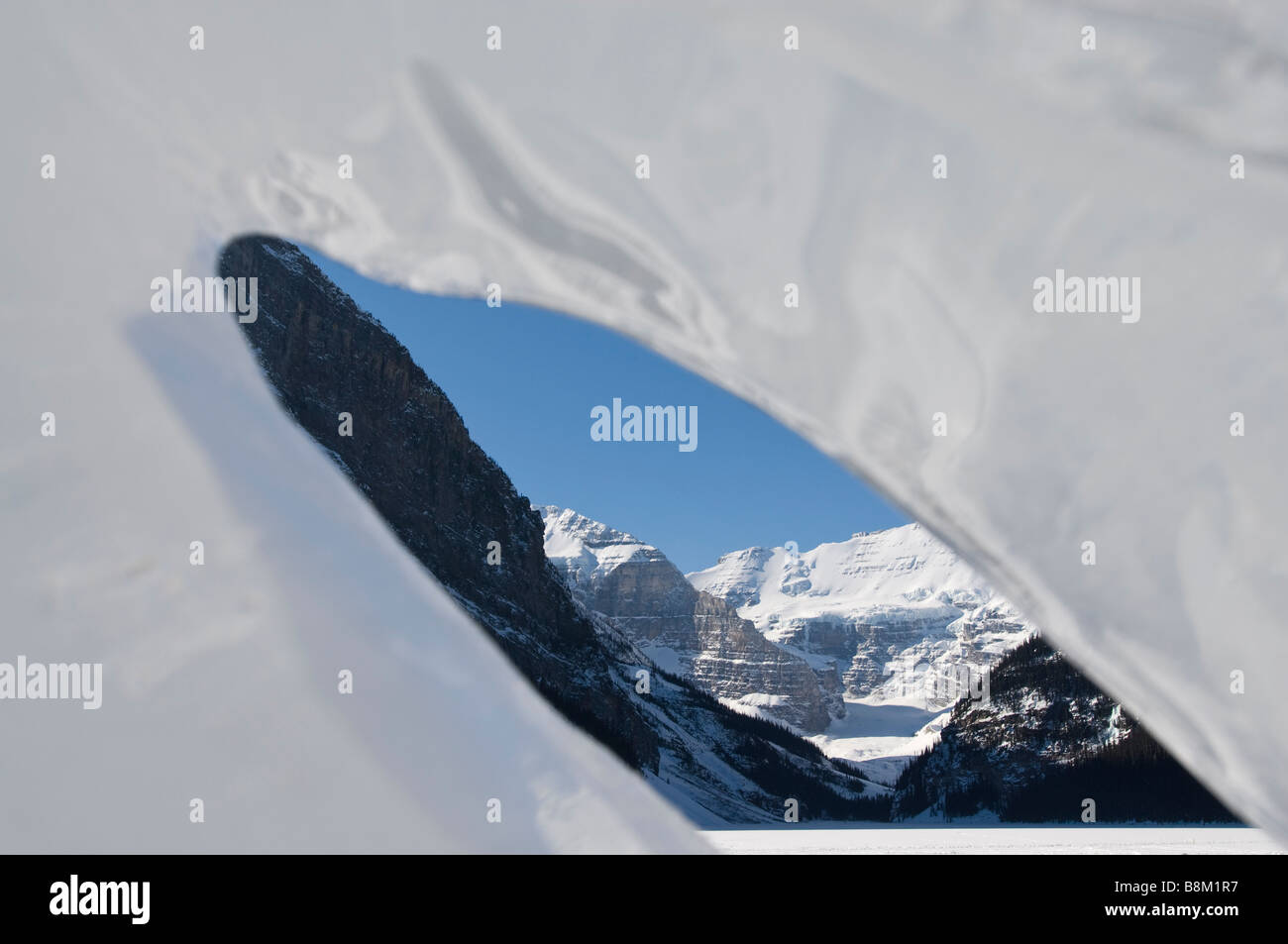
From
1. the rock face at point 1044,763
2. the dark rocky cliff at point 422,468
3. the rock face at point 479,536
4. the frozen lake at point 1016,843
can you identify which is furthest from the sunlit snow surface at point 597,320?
the dark rocky cliff at point 422,468

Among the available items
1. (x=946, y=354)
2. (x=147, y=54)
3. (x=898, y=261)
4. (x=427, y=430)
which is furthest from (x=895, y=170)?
(x=427, y=430)

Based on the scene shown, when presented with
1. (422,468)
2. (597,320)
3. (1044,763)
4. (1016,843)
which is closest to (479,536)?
(422,468)

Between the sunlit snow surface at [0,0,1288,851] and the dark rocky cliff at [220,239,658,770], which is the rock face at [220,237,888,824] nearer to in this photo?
the dark rocky cliff at [220,239,658,770]

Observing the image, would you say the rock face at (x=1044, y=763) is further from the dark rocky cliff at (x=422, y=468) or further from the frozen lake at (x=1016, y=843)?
the dark rocky cliff at (x=422, y=468)

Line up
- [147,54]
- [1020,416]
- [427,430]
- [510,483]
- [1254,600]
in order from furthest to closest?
[510,483]
[427,430]
[147,54]
[1020,416]
[1254,600]

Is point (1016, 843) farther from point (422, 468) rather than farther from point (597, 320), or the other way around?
point (422, 468)

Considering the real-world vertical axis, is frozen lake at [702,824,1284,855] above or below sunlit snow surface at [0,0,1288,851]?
below

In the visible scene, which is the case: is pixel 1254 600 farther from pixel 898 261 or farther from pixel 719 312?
pixel 719 312

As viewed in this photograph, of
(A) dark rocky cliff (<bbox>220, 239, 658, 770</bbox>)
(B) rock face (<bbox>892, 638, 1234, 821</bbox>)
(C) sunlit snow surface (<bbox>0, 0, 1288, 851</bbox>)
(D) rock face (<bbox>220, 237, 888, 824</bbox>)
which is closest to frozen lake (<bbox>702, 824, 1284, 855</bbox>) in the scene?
(C) sunlit snow surface (<bbox>0, 0, 1288, 851</bbox>)
